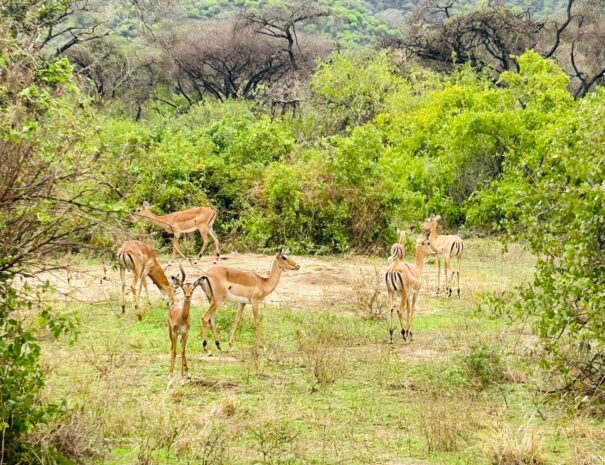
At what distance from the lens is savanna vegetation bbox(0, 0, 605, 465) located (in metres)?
4.98

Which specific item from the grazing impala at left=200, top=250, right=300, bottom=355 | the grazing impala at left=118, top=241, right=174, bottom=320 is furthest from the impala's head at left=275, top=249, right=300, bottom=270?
the grazing impala at left=118, top=241, right=174, bottom=320

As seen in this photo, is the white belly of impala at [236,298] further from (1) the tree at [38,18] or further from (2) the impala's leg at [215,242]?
(2) the impala's leg at [215,242]

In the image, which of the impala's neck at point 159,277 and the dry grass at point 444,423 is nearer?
the dry grass at point 444,423

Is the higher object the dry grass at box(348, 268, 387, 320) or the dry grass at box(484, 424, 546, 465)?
the dry grass at box(484, 424, 546, 465)

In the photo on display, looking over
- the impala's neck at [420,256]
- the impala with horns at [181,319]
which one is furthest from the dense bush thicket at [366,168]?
the impala with horns at [181,319]

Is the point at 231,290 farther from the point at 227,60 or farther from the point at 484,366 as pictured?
the point at 227,60

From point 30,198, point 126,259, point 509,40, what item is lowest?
point 509,40

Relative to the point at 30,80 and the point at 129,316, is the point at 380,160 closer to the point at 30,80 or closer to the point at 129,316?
the point at 129,316

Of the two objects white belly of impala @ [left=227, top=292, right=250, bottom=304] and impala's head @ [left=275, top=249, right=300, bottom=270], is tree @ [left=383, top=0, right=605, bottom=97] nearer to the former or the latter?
impala's head @ [left=275, top=249, right=300, bottom=270]

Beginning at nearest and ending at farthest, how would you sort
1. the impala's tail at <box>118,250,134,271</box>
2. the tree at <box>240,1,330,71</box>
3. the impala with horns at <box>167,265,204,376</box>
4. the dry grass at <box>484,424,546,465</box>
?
the dry grass at <box>484,424,546,465</box>
the impala with horns at <box>167,265,204,376</box>
the impala's tail at <box>118,250,134,271</box>
the tree at <box>240,1,330,71</box>

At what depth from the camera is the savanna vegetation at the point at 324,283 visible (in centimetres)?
498

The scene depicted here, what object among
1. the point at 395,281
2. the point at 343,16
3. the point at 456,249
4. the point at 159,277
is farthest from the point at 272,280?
the point at 343,16

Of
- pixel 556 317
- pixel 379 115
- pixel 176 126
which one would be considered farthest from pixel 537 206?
pixel 176 126

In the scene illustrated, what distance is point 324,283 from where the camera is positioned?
14.0m
